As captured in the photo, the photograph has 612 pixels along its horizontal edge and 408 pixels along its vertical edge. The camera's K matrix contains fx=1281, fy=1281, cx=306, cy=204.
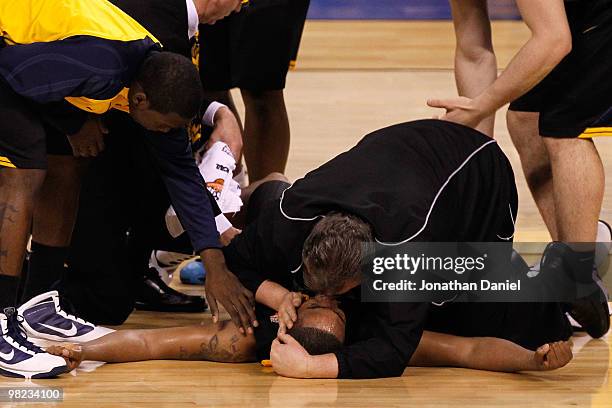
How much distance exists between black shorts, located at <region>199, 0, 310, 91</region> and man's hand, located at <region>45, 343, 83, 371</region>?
173cm

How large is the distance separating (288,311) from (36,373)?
0.69 metres

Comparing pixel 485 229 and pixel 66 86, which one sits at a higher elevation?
pixel 66 86

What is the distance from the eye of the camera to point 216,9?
3.97 meters

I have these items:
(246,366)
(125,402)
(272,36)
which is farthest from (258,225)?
(272,36)

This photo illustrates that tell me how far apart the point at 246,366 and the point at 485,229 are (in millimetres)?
788

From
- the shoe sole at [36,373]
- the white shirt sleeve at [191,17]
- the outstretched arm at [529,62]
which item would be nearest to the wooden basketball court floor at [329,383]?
the shoe sole at [36,373]

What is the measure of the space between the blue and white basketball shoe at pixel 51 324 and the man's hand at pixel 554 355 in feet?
3.96

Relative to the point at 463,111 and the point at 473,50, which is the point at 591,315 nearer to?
the point at 463,111

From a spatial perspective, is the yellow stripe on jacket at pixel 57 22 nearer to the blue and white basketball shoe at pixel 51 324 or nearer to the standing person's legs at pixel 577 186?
the blue and white basketball shoe at pixel 51 324

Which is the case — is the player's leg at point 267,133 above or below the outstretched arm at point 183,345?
below

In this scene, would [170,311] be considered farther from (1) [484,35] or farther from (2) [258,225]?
(1) [484,35]

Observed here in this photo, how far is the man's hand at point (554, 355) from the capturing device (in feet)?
11.1

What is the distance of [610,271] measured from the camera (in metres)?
4.15

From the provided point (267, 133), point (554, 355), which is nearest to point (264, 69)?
point (267, 133)
